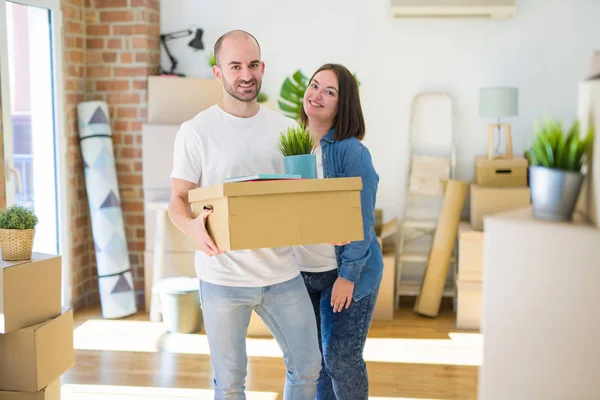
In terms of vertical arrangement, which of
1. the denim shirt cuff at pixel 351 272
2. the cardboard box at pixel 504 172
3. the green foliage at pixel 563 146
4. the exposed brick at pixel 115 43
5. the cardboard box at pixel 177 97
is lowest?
the denim shirt cuff at pixel 351 272

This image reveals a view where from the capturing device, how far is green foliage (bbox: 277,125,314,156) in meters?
2.16

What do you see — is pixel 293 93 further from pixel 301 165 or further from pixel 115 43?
pixel 301 165

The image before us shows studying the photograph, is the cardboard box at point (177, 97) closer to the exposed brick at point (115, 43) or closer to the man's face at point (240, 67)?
the exposed brick at point (115, 43)

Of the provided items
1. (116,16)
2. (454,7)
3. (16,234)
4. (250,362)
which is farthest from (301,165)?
(116,16)

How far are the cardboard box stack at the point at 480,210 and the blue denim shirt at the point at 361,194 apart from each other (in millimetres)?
2354

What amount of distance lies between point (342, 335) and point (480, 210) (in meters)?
2.47

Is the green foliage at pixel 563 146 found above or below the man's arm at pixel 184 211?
above

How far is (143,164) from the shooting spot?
487 centimetres

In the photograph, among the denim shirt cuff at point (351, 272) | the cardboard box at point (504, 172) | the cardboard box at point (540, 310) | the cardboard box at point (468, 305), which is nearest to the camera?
the cardboard box at point (540, 310)

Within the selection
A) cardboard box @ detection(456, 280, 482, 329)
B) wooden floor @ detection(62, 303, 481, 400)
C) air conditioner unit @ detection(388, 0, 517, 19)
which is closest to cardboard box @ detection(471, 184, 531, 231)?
cardboard box @ detection(456, 280, 482, 329)

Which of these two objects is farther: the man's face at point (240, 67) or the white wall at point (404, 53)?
the white wall at point (404, 53)

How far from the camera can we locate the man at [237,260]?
2184 millimetres

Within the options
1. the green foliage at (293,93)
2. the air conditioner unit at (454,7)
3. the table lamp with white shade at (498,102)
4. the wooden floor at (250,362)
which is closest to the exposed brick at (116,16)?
the green foliage at (293,93)

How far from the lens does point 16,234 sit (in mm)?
2873
